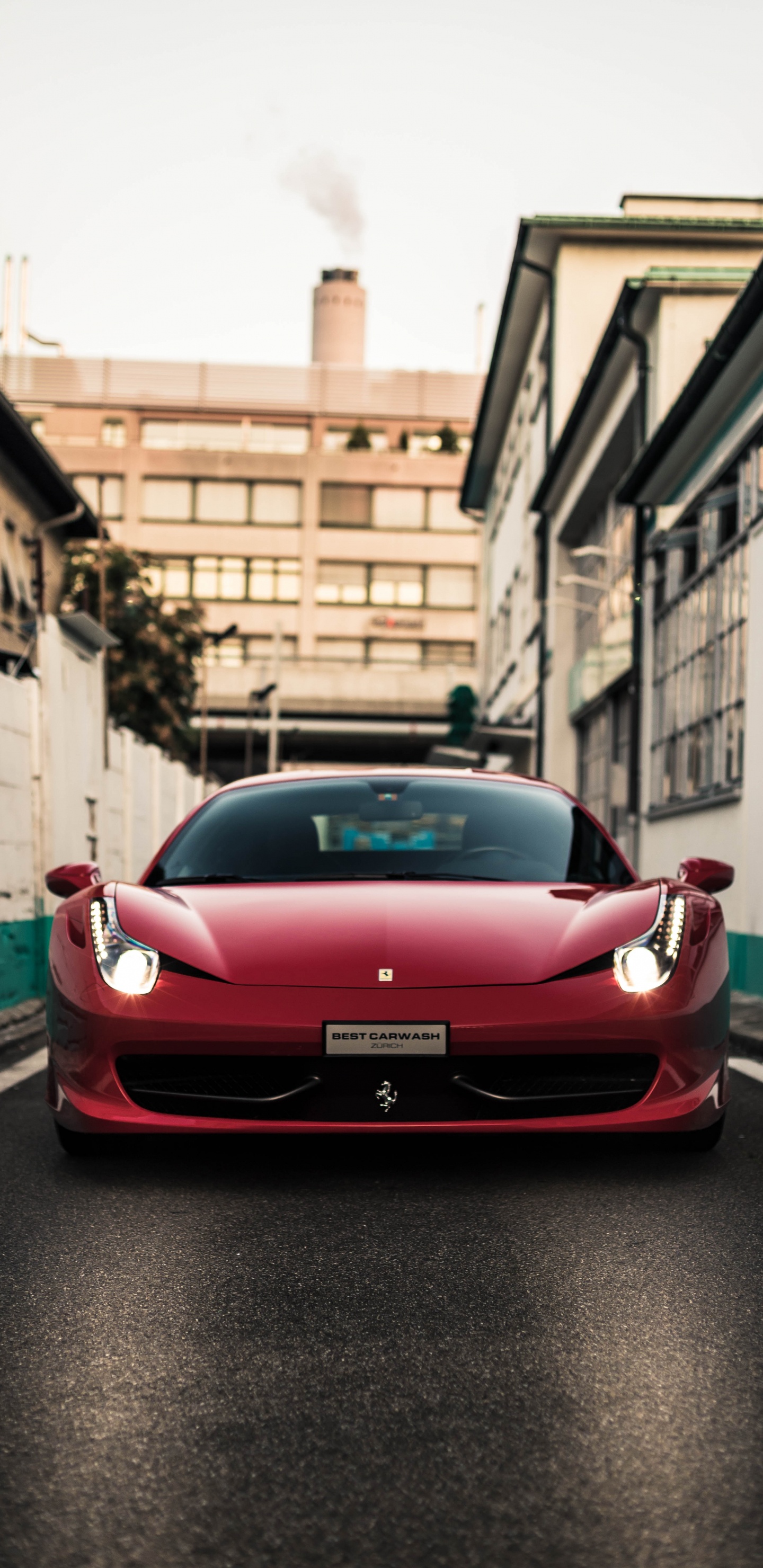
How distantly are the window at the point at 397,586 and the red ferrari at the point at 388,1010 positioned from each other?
214ft

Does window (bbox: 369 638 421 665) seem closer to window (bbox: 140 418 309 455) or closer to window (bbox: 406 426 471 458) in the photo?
window (bbox: 406 426 471 458)

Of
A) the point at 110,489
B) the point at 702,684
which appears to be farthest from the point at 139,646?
the point at 110,489

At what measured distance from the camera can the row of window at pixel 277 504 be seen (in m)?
68.2

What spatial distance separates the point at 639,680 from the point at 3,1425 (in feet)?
54.2

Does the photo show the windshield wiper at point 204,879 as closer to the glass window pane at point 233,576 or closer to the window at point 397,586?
the glass window pane at point 233,576

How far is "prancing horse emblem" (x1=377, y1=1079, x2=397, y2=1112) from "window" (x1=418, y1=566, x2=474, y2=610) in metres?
66.4

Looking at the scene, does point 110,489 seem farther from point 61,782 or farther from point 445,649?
point 61,782

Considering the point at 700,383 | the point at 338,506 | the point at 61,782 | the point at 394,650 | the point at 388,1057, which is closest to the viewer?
the point at 388,1057

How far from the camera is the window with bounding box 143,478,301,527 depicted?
2687 inches

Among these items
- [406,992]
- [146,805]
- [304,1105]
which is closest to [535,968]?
[406,992]

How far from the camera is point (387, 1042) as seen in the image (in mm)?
4020

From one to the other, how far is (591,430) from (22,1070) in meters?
18.4

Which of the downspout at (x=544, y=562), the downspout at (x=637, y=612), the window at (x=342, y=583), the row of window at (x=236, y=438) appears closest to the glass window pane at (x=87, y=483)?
the row of window at (x=236, y=438)

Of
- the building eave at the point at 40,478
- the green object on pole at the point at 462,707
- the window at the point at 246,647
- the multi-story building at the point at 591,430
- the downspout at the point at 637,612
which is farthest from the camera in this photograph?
the window at the point at 246,647
